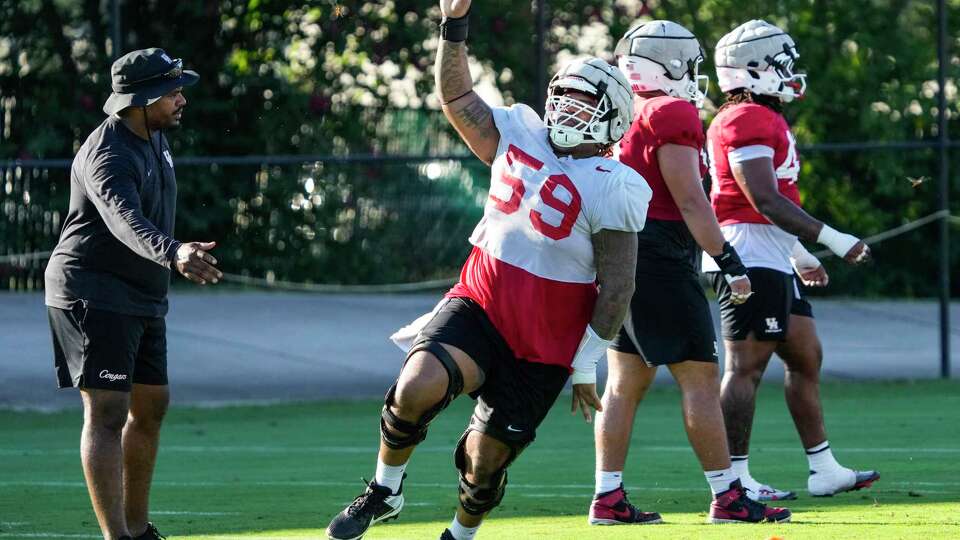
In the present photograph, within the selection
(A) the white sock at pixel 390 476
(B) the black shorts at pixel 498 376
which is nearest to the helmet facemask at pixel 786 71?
(B) the black shorts at pixel 498 376

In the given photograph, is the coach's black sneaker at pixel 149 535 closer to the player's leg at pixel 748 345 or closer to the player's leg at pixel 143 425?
the player's leg at pixel 143 425

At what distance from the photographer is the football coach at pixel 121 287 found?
6543 millimetres

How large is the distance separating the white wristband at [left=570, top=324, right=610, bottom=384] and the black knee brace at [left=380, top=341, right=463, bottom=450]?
0.42 metres

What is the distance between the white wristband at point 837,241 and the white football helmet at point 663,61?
855 millimetres

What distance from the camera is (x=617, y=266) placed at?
6.31 m

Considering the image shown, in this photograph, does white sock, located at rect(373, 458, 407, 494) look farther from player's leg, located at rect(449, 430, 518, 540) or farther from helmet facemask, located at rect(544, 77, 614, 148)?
helmet facemask, located at rect(544, 77, 614, 148)

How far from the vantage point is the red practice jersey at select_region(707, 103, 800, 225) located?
26.4 feet

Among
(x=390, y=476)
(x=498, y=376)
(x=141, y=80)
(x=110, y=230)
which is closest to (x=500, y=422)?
(x=498, y=376)

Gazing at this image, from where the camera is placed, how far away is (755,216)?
8297mm

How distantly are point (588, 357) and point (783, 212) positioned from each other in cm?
195

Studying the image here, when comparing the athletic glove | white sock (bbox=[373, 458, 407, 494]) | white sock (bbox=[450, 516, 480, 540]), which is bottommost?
white sock (bbox=[450, 516, 480, 540])

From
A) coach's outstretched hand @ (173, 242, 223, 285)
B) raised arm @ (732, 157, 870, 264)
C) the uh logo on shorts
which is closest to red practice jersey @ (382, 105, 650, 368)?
coach's outstretched hand @ (173, 242, 223, 285)

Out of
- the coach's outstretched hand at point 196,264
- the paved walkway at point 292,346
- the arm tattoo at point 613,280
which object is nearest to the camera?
the coach's outstretched hand at point 196,264

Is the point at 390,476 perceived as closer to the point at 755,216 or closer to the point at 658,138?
the point at 658,138
